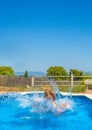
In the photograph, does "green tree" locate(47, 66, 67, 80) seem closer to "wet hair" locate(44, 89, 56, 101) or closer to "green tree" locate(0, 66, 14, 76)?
"green tree" locate(0, 66, 14, 76)

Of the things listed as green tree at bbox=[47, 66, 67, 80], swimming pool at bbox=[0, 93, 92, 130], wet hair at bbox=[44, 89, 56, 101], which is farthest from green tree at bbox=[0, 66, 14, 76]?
wet hair at bbox=[44, 89, 56, 101]

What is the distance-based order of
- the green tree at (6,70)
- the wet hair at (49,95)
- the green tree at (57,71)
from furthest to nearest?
the green tree at (57,71), the green tree at (6,70), the wet hair at (49,95)

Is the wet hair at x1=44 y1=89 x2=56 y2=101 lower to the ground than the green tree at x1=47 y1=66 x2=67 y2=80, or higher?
lower

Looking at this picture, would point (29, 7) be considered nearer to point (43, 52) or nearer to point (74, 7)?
point (74, 7)

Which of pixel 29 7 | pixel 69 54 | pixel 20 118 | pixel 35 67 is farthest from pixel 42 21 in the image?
pixel 20 118

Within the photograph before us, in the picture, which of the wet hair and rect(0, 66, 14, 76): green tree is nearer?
the wet hair

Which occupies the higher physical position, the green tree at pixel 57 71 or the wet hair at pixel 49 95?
the green tree at pixel 57 71

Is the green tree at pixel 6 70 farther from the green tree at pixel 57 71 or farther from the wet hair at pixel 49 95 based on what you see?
the wet hair at pixel 49 95

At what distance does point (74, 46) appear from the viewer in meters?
28.3

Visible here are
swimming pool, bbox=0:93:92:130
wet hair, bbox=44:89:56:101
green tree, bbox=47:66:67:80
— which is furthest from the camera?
green tree, bbox=47:66:67:80

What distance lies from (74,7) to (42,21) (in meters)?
3.89

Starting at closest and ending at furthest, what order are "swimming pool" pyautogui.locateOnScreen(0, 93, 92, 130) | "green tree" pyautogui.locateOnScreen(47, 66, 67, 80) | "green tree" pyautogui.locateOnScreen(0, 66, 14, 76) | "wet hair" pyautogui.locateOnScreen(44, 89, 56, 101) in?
"swimming pool" pyautogui.locateOnScreen(0, 93, 92, 130), "wet hair" pyautogui.locateOnScreen(44, 89, 56, 101), "green tree" pyautogui.locateOnScreen(0, 66, 14, 76), "green tree" pyautogui.locateOnScreen(47, 66, 67, 80)

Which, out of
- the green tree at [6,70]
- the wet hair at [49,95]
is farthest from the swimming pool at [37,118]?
the green tree at [6,70]

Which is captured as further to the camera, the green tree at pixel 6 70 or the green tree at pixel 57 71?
the green tree at pixel 57 71
